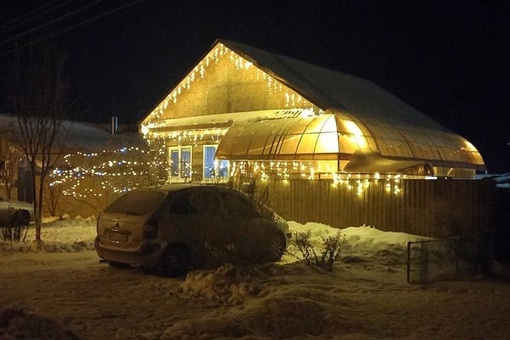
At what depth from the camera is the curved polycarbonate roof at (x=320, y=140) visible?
21.4 metres

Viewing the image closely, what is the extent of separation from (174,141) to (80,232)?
33.9 feet

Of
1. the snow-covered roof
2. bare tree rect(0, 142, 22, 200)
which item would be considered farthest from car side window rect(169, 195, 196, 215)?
bare tree rect(0, 142, 22, 200)

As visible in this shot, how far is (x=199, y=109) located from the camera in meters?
27.1

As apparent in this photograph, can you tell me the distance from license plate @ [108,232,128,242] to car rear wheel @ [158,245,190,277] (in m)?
0.81

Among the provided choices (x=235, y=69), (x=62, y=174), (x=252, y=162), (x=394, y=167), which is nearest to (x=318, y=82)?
(x=235, y=69)

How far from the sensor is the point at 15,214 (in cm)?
1898

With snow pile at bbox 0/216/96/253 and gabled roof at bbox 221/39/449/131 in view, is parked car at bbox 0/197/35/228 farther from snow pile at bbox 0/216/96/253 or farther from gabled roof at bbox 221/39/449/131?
gabled roof at bbox 221/39/449/131

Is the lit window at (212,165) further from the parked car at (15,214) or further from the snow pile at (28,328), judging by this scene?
the snow pile at (28,328)

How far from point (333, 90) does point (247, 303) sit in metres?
18.4

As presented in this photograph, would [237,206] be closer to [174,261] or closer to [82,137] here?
[174,261]

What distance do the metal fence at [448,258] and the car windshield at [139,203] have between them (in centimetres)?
457

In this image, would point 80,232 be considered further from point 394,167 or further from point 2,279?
point 394,167

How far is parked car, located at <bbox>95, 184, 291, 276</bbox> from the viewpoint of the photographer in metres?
11.3

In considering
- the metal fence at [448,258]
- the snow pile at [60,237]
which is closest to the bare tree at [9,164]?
the snow pile at [60,237]
